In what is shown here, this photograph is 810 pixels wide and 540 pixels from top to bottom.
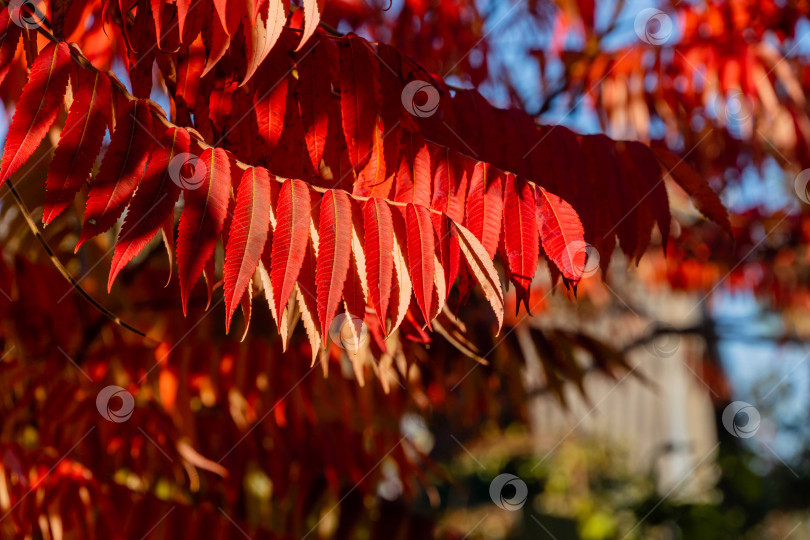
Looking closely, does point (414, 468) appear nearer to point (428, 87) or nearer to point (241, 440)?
point (241, 440)

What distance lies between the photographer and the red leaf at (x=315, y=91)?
1.37 m

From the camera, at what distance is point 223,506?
2.38 m

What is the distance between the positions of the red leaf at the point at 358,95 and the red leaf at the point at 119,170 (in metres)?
0.35

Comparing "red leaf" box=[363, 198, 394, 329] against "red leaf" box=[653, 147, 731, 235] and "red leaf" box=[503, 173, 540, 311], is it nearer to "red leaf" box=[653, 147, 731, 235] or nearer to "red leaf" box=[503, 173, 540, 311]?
"red leaf" box=[503, 173, 540, 311]

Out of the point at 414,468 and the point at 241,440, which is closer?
the point at 241,440

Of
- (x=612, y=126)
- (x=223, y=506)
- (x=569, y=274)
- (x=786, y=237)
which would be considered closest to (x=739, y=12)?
(x=612, y=126)

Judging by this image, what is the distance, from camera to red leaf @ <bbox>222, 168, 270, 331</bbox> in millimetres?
1097

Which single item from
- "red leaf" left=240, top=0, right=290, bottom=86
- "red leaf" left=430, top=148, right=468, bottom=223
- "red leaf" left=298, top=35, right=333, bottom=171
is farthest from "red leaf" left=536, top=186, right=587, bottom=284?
"red leaf" left=240, top=0, right=290, bottom=86

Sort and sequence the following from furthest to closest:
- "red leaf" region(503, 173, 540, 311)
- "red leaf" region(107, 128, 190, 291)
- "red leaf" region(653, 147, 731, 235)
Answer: "red leaf" region(653, 147, 731, 235) < "red leaf" region(503, 173, 540, 311) < "red leaf" region(107, 128, 190, 291)

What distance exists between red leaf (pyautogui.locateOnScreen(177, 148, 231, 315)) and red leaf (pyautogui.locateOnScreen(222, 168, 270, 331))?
28 millimetres

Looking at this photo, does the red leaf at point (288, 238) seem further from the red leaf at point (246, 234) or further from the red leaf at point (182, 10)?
the red leaf at point (182, 10)

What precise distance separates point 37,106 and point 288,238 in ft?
1.45

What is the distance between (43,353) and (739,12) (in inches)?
116

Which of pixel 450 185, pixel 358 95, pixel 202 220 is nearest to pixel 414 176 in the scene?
pixel 450 185
